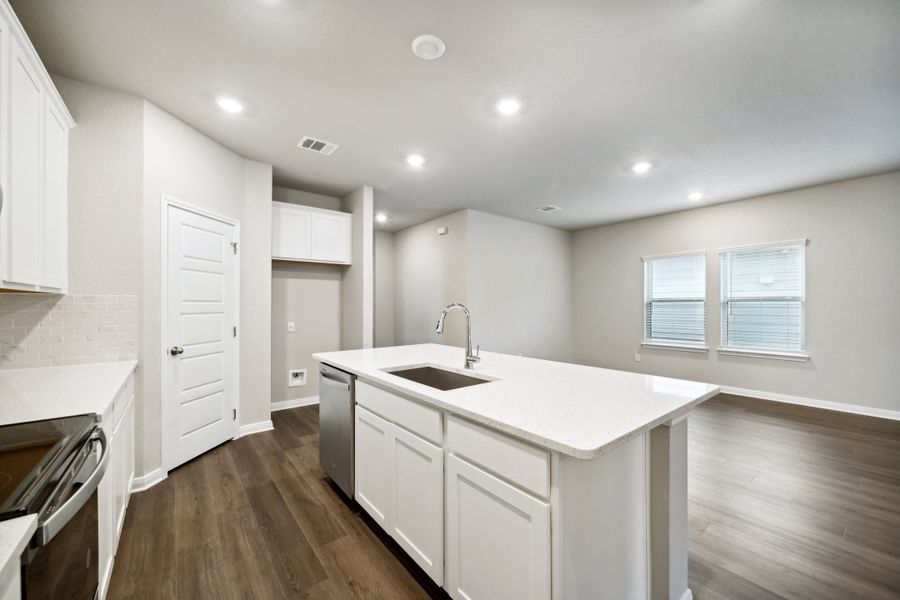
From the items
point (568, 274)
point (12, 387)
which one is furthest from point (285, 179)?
point (568, 274)

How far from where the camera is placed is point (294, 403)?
4.41 m

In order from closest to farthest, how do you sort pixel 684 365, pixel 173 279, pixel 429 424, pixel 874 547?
pixel 429 424 < pixel 874 547 < pixel 173 279 < pixel 684 365

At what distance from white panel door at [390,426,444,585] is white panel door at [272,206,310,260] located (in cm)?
298

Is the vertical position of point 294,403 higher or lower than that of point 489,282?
lower

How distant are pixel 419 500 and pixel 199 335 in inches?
95.9

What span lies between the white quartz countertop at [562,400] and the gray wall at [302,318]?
2427mm

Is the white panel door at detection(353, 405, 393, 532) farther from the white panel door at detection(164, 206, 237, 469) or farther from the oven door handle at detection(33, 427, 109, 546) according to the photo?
the white panel door at detection(164, 206, 237, 469)

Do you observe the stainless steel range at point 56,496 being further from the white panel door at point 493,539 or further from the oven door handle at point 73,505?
the white panel door at point 493,539

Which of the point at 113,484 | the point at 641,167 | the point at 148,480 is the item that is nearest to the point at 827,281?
the point at 641,167

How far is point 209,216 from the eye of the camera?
304cm

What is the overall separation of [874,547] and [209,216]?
4.90m

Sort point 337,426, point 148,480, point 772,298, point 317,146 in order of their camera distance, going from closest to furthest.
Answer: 1. point 337,426
2. point 148,480
3. point 317,146
4. point 772,298

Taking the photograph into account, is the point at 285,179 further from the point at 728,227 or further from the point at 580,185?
the point at 728,227

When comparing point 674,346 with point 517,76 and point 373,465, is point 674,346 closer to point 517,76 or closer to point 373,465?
point 517,76
